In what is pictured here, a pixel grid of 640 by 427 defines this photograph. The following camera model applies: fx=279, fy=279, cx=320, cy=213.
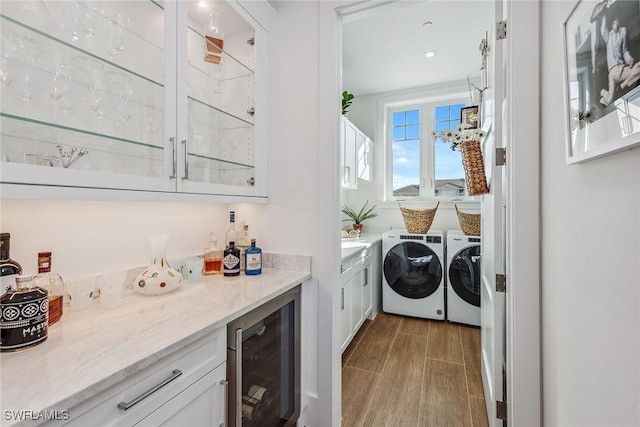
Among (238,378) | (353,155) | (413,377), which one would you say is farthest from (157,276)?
(353,155)

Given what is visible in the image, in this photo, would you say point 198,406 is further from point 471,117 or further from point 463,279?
point 463,279

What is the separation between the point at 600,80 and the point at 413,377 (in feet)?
6.86

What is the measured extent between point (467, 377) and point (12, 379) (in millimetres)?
2463

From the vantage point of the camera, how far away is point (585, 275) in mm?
830

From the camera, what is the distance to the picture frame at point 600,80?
58 centimetres

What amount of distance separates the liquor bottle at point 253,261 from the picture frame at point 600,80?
1369 mm

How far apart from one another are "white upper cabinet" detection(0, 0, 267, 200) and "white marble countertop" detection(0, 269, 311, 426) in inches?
17.0

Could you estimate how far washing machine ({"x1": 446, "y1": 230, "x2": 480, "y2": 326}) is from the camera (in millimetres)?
2906

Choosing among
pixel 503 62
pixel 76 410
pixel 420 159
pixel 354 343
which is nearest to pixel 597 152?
pixel 503 62

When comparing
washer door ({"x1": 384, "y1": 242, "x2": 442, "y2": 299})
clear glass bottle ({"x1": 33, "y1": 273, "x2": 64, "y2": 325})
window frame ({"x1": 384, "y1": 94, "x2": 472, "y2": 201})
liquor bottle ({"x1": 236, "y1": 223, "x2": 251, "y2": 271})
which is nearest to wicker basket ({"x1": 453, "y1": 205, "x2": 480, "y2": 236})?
washer door ({"x1": 384, "y1": 242, "x2": 442, "y2": 299})

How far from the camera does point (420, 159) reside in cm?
378

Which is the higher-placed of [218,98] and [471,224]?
[218,98]

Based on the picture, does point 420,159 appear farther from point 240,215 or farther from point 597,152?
point 597,152

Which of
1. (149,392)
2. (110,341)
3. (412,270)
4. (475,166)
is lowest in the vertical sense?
(412,270)
